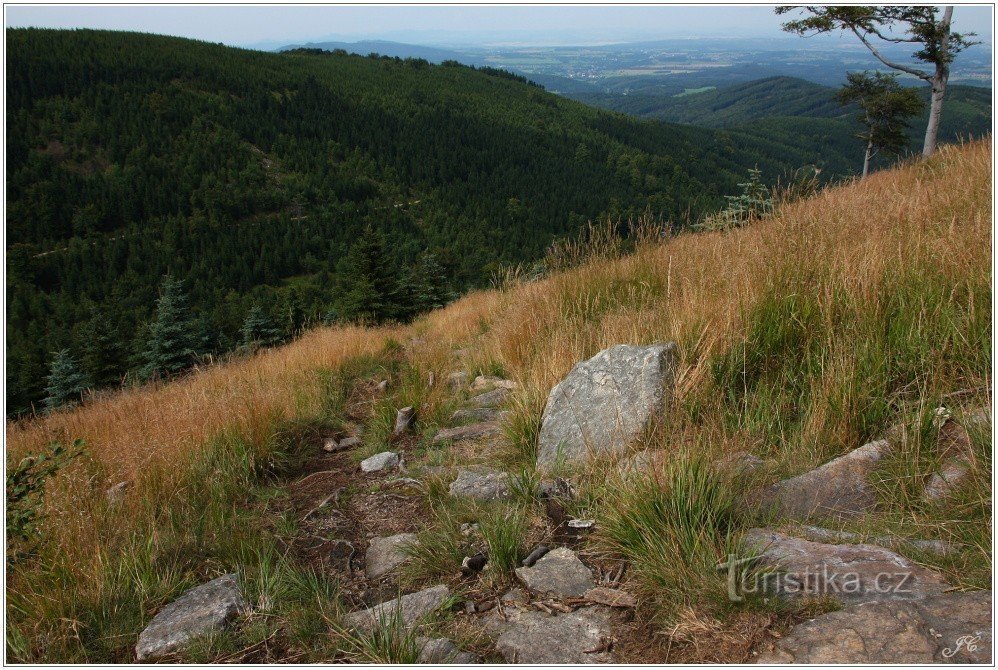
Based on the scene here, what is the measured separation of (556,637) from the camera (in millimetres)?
1913

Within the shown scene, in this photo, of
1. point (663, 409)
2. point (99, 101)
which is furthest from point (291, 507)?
point (99, 101)

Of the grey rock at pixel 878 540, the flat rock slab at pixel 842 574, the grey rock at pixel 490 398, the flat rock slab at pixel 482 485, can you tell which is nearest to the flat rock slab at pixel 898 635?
the flat rock slab at pixel 842 574

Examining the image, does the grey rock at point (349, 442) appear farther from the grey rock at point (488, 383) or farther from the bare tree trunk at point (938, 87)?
the bare tree trunk at point (938, 87)

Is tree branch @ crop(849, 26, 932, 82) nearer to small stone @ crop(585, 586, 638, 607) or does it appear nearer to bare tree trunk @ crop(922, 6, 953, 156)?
bare tree trunk @ crop(922, 6, 953, 156)

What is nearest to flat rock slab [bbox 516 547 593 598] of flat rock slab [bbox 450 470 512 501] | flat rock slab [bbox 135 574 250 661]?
flat rock slab [bbox 450 470 512 501]

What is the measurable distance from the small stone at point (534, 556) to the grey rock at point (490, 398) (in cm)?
184

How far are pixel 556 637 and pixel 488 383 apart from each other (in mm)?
2879

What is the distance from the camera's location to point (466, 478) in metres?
3.00

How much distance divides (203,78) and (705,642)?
168m

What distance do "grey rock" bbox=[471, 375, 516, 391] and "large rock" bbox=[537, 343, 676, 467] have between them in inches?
48.7

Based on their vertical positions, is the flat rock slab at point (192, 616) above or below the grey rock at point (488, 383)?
above

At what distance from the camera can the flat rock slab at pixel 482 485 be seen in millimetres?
2793

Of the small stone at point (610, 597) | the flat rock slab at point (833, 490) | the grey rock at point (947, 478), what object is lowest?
the small stone at point (610, 597)

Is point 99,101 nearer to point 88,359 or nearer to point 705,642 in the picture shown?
point 88,359
